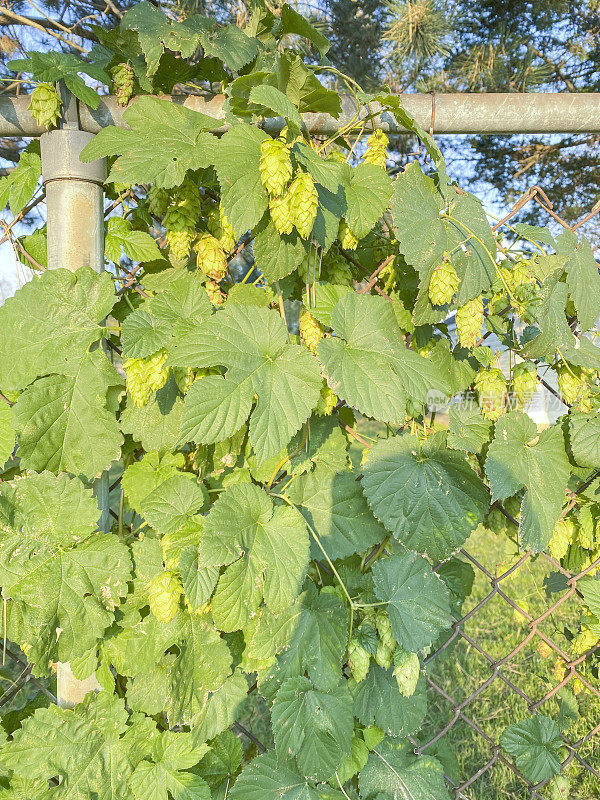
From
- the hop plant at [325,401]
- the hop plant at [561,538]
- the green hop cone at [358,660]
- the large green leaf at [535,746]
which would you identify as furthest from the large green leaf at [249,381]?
the large green leaf at [535,746]

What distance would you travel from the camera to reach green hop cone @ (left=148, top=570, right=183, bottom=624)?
1076 mm

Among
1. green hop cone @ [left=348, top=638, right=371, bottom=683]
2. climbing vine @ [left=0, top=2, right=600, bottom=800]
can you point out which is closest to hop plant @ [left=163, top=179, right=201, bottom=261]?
climbing vine @ [left=0, top=2, right=600, bottom=800]

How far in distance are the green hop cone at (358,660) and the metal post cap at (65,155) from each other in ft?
3.73

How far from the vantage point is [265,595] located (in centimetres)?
104

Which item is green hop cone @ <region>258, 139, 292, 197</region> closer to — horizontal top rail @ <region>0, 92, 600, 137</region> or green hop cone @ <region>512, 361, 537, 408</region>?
horizontal top rail @ <region>0, 92, 600, 137</region>

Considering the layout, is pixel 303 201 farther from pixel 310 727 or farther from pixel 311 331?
pixel 310 727

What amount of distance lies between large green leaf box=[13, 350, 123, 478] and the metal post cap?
1.26 ft

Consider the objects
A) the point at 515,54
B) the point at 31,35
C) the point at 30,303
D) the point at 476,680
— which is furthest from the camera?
the point at 515,54

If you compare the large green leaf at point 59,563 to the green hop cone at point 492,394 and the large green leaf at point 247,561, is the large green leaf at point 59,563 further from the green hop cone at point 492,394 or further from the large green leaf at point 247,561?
the green hop cone at point 492,394

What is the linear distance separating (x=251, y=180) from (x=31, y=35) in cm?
341

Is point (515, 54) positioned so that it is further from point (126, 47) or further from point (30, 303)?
point (30, 303)

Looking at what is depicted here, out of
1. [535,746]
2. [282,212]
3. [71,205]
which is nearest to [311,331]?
[282,212]

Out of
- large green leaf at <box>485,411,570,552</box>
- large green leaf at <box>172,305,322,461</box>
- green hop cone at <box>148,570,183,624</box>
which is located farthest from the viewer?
large green leaf at <box>485,411,570,552</box>

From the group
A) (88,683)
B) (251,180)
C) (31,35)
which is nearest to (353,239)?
(251,180)
